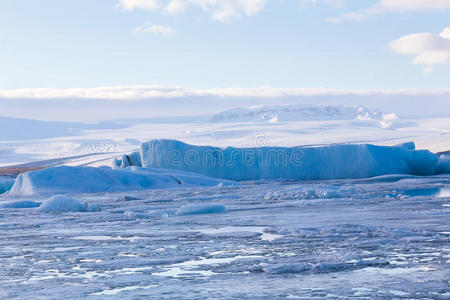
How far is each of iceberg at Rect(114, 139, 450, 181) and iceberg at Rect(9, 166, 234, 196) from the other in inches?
84.7

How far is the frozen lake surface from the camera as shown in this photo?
13.1 feet

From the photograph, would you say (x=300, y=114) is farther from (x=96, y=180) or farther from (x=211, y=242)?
(x=211, y=242)

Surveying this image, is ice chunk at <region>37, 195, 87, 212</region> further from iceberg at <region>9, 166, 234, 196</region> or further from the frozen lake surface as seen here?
iceberg at <region>9, 166, 234, 196</region>

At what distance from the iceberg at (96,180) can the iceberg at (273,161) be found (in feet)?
7.06

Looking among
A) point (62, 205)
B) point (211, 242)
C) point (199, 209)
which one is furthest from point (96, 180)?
point (211, 242)

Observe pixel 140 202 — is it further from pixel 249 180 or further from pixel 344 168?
pixel 344 168

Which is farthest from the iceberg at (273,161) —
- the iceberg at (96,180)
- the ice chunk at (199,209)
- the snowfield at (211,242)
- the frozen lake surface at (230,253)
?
the ice chunk at (199,209)

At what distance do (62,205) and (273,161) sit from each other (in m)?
11.3

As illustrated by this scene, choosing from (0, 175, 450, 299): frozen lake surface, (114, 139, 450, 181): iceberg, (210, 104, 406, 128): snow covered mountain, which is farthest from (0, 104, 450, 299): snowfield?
(210, 104, 406, 128): snow covered mountain

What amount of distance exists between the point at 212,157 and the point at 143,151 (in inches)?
89.3

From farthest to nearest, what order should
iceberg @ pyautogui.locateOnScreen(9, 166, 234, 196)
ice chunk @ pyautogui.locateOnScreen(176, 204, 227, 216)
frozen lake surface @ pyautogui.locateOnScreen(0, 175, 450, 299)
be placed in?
1. iceberg @ pyautogui.locateOnScreen(9, 166, 234, 196)
2. ice chunk @ pyautogui.locateOnScreen(176, 204, 227, 216)
3. frozen lake surface @ pyautogui.locateOnScreen(0, 175, 450, 299)

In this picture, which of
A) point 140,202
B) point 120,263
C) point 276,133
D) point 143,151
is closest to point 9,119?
point 276,133

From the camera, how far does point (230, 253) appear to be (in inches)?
213

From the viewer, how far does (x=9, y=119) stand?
106938mm
